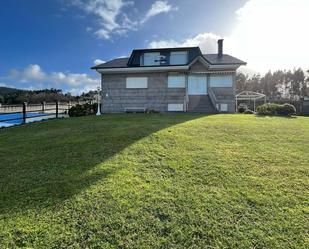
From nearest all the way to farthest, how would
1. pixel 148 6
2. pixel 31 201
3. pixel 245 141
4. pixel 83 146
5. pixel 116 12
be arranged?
pixel 31 201 < pixel 83 146 < pixel 245 141 < pixel 148 6 < pixel 116 12

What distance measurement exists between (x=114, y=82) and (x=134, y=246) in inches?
687

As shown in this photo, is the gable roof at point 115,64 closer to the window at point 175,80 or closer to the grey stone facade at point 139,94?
the grey stone facade at point 139,94

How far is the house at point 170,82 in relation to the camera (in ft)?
56.8

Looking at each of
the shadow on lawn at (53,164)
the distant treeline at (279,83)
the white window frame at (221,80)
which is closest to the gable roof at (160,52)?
the white window frame at (221,80)

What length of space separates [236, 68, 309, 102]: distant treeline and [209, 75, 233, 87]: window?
96.2 ft

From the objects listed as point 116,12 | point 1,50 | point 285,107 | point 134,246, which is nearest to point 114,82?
point 116,12

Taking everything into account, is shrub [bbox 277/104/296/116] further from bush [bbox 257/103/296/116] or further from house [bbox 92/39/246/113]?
house [bbox 92/39/246/113]

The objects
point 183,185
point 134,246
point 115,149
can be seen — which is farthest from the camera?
point 115,149

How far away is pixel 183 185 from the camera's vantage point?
11.8 ft

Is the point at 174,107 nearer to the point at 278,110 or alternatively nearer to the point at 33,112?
the point at 278,110

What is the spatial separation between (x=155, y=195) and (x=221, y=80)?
52.4ft

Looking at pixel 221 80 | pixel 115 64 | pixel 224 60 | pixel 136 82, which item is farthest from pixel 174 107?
pixel 115 64

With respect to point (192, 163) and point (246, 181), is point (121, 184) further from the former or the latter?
point (246, 181)

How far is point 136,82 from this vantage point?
18500mm
